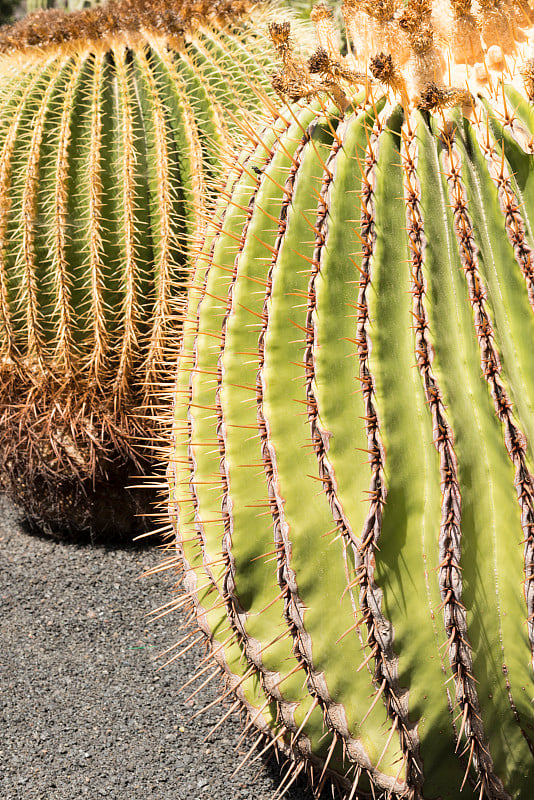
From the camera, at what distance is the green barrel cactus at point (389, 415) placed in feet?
4.31

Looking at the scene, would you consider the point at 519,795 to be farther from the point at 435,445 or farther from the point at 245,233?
the point at 245,233

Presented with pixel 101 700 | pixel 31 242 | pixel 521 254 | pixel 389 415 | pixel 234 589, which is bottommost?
pixel 101 700

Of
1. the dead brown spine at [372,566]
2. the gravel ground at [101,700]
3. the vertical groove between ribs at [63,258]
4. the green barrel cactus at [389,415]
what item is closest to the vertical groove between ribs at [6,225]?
the vertical groove between ribs at [63,258]

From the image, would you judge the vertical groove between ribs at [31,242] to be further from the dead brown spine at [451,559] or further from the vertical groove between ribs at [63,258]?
the dead brown spine at [451,559]

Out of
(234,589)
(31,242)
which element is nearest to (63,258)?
(31,242)

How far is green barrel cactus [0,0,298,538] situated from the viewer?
2.63m

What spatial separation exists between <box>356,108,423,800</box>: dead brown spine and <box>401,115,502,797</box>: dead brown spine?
87mm

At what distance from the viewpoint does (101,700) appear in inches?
86.0

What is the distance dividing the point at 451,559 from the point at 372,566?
13 centimetres

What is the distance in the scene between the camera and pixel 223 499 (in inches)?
59.5

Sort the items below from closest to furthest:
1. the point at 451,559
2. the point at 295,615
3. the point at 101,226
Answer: the point at 451,559
the point at 295,615
the point at 101,226

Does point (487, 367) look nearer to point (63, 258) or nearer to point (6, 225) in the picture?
point (63, 258)

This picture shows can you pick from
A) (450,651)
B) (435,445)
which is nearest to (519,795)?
(450,651)

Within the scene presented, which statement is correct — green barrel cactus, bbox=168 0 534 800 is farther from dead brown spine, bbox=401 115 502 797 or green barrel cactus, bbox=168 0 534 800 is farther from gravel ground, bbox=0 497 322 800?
gravel ground, bbox=0 497 322 800
